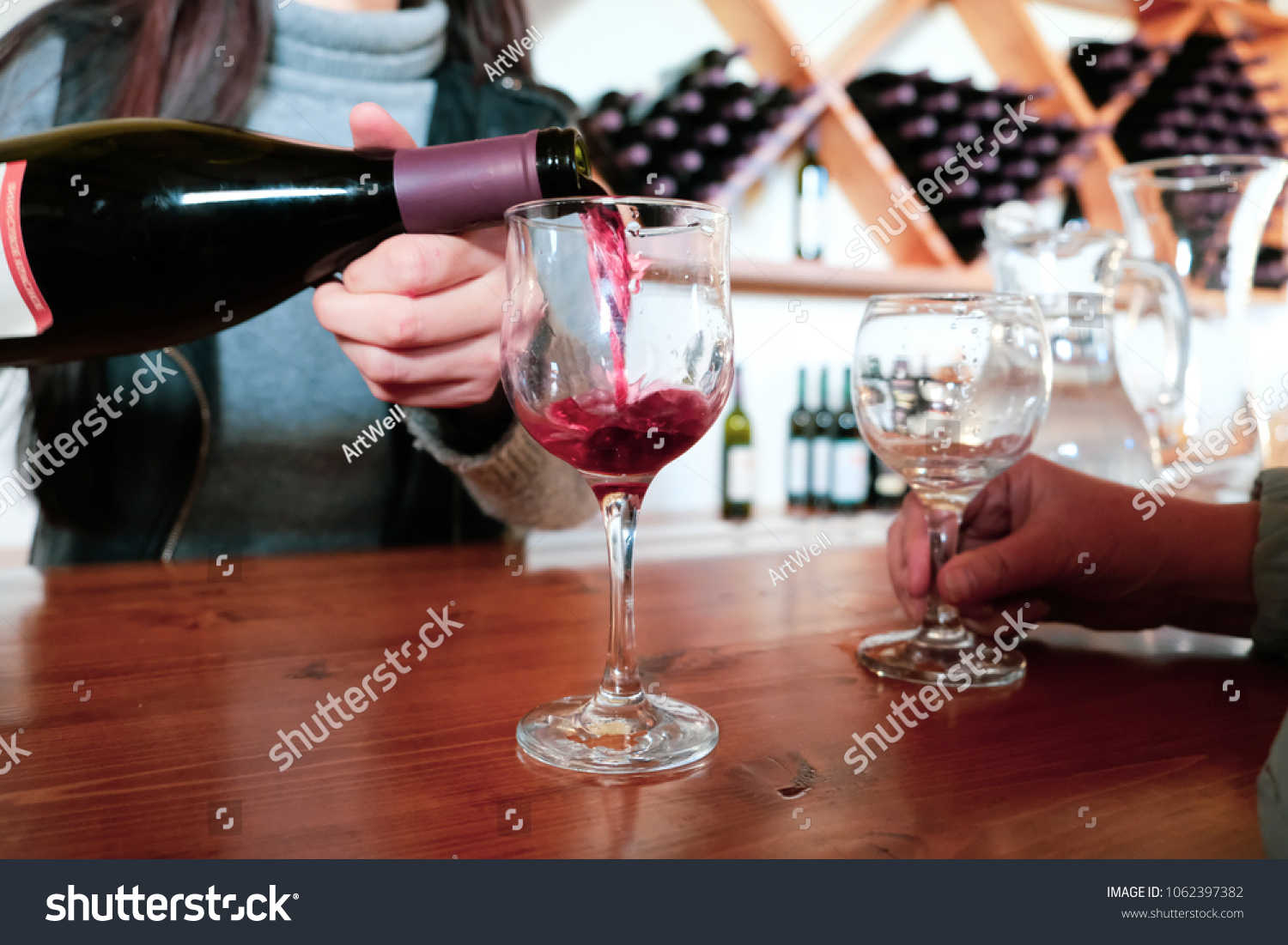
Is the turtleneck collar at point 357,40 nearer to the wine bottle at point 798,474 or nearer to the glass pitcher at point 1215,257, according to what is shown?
the glass pitcher at point 1215,257

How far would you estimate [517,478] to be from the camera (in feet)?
2.91

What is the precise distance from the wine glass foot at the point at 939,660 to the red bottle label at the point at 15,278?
1.86 ft

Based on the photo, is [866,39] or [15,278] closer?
[15,278]

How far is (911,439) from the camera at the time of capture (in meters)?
0.54

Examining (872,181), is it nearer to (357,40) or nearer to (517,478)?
(357,40)

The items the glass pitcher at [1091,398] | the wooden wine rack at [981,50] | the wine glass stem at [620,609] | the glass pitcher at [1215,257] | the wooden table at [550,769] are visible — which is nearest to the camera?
the wooden table at [550,769]

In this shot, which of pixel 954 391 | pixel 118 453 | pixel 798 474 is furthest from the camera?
pixel 798 474

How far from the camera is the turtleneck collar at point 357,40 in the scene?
1051 mm

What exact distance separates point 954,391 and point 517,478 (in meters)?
0.48

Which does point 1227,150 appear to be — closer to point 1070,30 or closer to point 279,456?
point 1070,30

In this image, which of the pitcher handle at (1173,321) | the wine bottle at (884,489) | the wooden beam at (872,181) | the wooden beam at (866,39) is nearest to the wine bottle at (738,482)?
the wine bottle at (884,489)

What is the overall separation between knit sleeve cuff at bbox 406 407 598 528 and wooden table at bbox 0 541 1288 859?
0.61 ft

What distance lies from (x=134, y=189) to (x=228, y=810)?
47 cm

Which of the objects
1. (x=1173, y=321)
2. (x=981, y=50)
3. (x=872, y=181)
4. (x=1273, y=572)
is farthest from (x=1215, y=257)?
(x=981, y=50)
